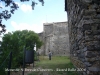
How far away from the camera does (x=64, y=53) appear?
23.5m

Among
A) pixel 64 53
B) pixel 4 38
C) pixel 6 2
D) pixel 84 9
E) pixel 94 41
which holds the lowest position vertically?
pixel 64 53

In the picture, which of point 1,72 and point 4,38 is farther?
point 4,38

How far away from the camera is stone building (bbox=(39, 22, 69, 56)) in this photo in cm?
2413

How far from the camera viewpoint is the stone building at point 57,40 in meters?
24.1

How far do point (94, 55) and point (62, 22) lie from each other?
2278 cm

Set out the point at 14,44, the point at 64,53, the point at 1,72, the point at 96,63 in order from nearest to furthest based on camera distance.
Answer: the point at 96,63
the point at 1,72
the point at 14,44
the point at 64,53

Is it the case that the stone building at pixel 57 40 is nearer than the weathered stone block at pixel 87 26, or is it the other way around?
the weathered stone block at pixel 87 26

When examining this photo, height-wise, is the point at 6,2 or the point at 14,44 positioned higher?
the point at 6,2

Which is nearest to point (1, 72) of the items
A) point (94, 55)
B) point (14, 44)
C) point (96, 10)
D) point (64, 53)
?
point (14, 44)

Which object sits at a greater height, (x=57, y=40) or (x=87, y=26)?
(x=57, y=40)

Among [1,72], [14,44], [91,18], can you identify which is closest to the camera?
[91,18]

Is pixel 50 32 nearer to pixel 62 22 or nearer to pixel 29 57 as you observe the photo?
pixel 62 22

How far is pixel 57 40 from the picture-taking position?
81.8ft

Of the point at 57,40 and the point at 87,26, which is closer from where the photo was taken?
the point at 87,26
